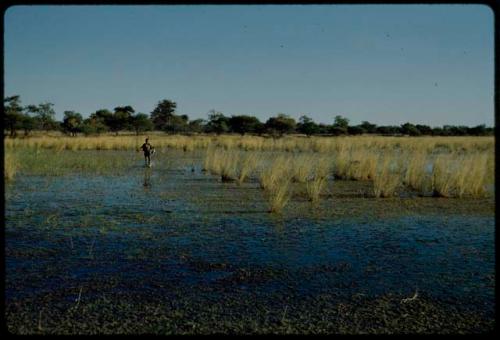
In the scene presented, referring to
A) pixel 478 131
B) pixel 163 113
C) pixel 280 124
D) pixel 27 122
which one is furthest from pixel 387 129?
pixel 27 122

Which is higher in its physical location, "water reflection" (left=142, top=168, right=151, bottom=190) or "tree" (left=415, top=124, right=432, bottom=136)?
"tree" (left=415, top=124, right=432, bottom=136)

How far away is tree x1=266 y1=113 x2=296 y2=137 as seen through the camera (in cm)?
6178

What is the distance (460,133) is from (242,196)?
5789 cm

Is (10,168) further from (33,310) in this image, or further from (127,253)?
(33,310)

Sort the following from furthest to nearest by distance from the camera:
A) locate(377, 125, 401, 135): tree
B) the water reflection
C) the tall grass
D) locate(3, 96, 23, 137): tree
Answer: locate(377, 125, 401, 135): tree → locate(3, 96, 23, 137): tree → the water reflection → the tall grass

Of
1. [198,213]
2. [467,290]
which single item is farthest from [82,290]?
[198,213]

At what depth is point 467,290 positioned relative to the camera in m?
4.66

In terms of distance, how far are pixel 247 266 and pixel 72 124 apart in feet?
177

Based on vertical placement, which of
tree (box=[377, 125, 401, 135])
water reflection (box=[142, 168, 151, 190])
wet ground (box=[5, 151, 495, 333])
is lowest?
water reflection (box=[142, 168, 151, 190])

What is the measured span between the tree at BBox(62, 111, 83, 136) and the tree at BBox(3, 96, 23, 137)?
5.24 metres

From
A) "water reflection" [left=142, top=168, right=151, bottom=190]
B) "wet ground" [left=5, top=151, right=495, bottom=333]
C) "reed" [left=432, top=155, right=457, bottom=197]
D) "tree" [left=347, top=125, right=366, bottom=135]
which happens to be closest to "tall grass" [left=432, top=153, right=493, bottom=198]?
"reed" [left=432, top=155, right=457, bottom=197]

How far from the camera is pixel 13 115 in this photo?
47.8 m

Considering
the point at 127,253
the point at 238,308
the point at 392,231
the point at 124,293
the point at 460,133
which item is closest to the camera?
the point at 238,308

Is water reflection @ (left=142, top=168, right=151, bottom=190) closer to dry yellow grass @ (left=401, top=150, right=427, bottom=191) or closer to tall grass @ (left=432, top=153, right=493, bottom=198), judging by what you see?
dry yellow grass @ (left=401, top=150, right=427, bottom=191)
